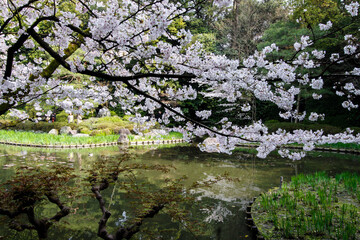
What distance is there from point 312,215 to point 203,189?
2739 mm

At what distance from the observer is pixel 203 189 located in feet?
Result: 19.1

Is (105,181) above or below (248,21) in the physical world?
A: below

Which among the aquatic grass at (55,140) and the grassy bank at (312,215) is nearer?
the grassy bank at (312,215)

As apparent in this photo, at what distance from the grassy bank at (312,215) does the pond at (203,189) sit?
17.2 inches

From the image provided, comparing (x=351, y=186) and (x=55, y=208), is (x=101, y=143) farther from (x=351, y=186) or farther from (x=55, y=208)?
(x=351, y=186)

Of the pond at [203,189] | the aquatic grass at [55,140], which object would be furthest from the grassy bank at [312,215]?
the aquatic grass at [55,140]

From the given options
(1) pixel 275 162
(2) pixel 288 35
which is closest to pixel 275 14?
(2) pixel 288 35

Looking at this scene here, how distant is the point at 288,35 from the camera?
46.2 ft

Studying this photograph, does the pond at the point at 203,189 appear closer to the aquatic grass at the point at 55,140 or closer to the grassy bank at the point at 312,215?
the grassy bank at the point at 312,215

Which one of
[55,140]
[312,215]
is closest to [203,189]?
[312,215]

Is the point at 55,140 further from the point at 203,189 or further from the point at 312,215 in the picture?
the point at 312,215

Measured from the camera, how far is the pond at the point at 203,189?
3738 mm

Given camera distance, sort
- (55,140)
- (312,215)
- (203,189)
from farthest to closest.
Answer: (55,140), (203,189), (312,215)

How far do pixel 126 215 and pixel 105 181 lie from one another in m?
1.57
